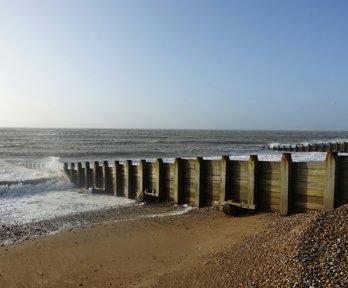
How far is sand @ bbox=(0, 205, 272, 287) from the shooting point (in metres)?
6.62

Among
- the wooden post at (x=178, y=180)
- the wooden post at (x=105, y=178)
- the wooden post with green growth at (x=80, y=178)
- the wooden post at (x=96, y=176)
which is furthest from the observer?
the wooden post with green growth at (x=80, y=178)

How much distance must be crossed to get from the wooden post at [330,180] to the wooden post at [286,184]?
0.89 m

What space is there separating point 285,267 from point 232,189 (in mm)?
5589

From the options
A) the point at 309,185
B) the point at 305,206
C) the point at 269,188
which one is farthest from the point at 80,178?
the point at 309,185

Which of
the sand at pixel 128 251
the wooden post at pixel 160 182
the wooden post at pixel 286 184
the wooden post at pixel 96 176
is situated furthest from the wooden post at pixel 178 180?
the wooden post at pixel 96 176

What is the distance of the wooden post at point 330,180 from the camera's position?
8617 mm

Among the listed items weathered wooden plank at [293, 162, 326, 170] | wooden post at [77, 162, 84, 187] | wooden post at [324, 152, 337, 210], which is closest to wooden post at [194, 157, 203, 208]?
weathered wooden plank at [293, 162, 326, 170]

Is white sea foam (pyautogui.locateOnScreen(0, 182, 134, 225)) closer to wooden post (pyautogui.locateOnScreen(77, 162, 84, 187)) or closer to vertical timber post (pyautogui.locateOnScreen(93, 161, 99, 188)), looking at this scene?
vertical timber post (pyautogui.locateOnScreen(93, 161, 99, 188))

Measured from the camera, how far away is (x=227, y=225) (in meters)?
9.10

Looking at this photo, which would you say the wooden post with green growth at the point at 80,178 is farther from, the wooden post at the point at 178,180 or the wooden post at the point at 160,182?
the wooden post at the point at 178,180

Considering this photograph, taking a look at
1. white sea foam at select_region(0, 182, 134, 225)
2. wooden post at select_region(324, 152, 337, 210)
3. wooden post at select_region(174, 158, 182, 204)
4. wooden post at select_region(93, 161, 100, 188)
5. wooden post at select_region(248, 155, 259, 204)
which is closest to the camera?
wooden post at select_region(324, 152, 337, 210)

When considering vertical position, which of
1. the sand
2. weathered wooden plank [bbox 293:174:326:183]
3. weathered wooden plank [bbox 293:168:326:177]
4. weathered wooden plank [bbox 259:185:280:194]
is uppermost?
weathered wooden plank [bbox 293:168:326:177]

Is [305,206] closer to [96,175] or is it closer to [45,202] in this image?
[45,202]

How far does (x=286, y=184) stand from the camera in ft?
30.9
